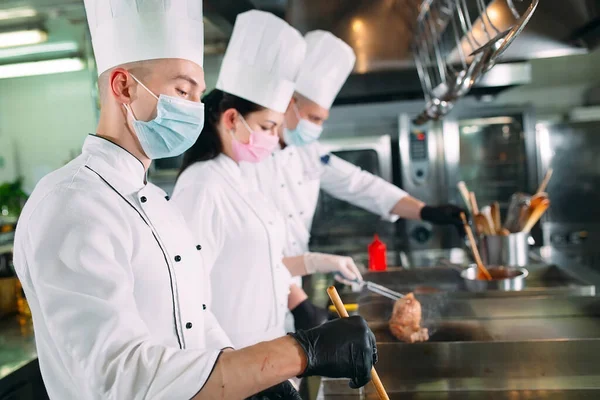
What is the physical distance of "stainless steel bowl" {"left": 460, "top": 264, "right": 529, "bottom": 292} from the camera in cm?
176

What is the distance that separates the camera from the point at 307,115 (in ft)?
7.38

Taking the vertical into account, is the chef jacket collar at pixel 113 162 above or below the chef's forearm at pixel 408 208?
above

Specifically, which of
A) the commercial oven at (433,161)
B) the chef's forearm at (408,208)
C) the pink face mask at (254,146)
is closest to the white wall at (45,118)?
the commercial oven at (433,161)

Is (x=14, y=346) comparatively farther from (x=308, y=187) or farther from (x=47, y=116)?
(x=47, y=116)

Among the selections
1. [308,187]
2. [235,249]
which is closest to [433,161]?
[308,187]

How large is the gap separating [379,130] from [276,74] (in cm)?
191

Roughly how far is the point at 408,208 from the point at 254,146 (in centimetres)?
129

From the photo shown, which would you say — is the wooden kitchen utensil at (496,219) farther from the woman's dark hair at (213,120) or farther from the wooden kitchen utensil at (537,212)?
the woman's dark hair at (213,120)

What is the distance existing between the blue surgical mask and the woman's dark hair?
0.54 m

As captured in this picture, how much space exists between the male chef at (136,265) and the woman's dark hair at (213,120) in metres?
0.53

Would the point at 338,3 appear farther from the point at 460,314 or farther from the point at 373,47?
the point at 460,314

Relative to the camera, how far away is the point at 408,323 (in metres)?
1.44

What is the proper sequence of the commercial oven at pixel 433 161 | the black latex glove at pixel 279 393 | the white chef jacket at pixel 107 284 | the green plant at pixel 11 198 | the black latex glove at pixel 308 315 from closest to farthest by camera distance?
1. the white chef jacket at pixel 107 284
2. the black latex glove at pixel 279 393
3. the black latex glove at pixel 308 315
4. the commercial oven at pixel 433 161
5. the green plant at pixel 11 198

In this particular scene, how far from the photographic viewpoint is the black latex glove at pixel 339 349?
84cm
